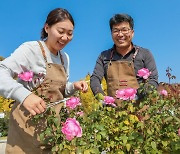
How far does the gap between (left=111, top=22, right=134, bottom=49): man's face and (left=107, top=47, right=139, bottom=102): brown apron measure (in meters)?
0.11

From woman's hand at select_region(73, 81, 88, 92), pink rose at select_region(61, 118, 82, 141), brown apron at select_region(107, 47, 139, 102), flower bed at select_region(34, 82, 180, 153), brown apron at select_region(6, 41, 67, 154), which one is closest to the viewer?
pink rose at select_region(61, 118, 82, 141)

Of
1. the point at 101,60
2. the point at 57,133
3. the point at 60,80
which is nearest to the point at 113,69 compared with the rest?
the point at 101,60

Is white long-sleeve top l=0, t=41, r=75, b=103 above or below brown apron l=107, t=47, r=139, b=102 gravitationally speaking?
below

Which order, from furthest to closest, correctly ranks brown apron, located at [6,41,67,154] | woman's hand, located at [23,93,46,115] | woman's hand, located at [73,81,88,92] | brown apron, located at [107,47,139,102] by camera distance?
brown apron, located at [107,47,139,102], woman's hand, located at [73,81,88,92], brown apron, located at [6,41,67,154], woman's hand, located at [23,93,46,115]

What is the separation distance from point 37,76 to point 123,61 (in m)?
0.91

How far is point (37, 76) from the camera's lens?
2.07m

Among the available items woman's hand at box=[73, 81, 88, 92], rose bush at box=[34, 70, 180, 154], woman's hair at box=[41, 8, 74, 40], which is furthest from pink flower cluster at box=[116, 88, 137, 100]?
woman's hair at box=[41, 8, 74, 40]

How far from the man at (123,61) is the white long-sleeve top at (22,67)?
0.58 m

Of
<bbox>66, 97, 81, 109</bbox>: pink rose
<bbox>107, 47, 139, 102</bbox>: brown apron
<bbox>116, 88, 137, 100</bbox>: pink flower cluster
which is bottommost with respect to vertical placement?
<bbox>66, 97, 81, 109</bbox>: pink rose

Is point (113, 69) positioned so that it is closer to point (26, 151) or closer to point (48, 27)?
point (48, 27)

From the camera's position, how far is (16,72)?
1.93m

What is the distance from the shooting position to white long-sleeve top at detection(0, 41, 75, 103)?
1.73 metres

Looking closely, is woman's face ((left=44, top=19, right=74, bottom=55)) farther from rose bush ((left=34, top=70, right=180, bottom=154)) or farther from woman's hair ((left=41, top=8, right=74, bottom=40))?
rose bush ((left=34, top=70, right=180, bottom=154))

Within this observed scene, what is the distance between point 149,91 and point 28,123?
824 millimetres
